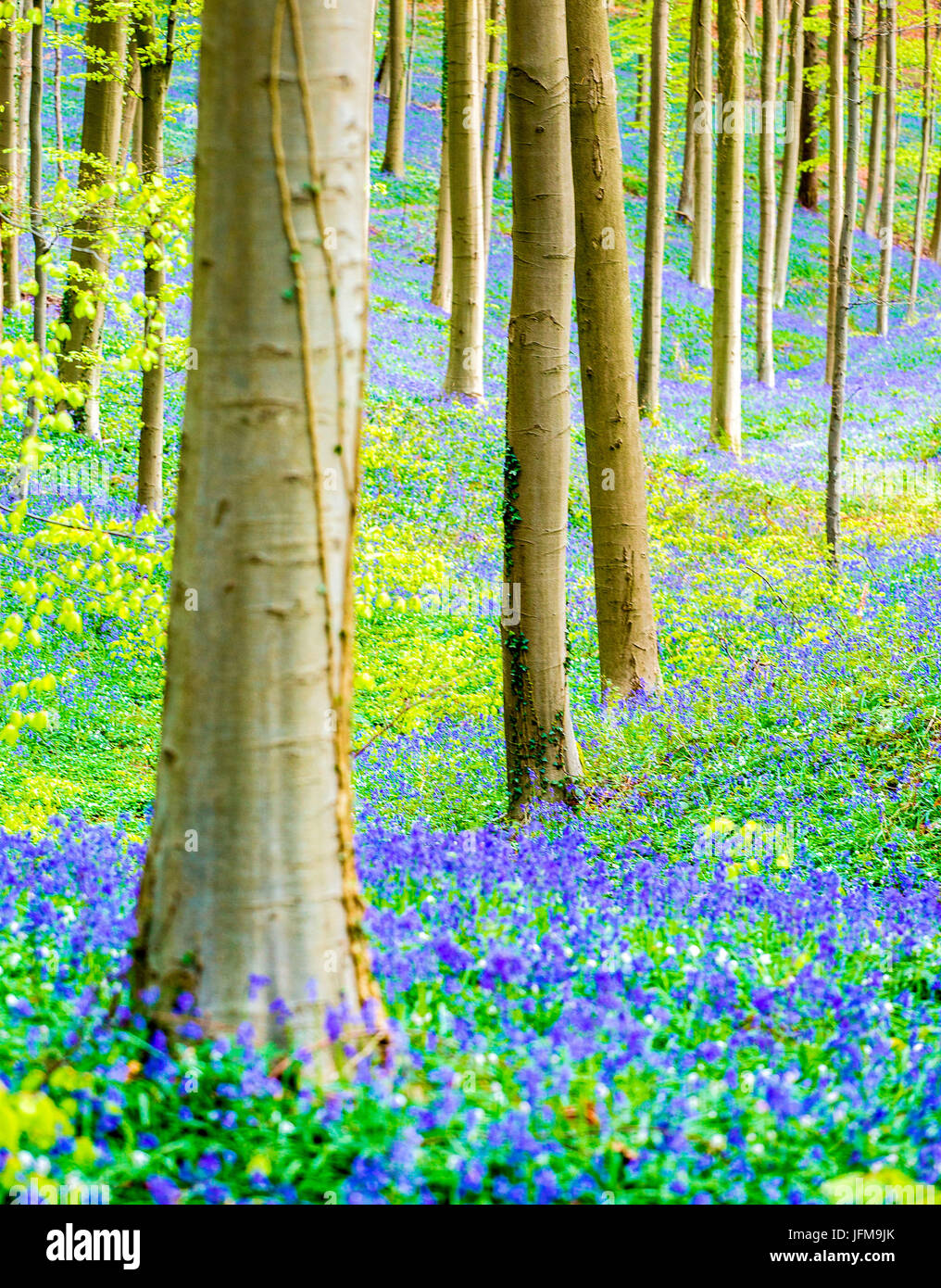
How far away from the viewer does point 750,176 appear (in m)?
44.1

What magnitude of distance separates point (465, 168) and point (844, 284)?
8.62 m

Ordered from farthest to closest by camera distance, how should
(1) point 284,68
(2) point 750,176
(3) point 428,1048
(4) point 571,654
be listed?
(2) point 750,176 < (4) point 571,654 < (3) point 428,1048 < (1) point 284,68

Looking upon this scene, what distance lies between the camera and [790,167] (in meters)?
27.3

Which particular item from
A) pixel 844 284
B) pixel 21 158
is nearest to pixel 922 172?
pixel 844 284

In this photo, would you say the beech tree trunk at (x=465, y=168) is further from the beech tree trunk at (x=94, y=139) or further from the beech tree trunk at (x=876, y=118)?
the beech tree trunk at (x=876, y=118)

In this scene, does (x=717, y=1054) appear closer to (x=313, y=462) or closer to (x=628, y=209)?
(x=313, y=462)

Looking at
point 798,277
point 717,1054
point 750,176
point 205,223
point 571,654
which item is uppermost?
point 750,176

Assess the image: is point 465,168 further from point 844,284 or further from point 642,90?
point 642,90

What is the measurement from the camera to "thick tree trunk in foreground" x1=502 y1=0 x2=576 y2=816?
6.33 metres

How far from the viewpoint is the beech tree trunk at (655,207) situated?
1728cm
